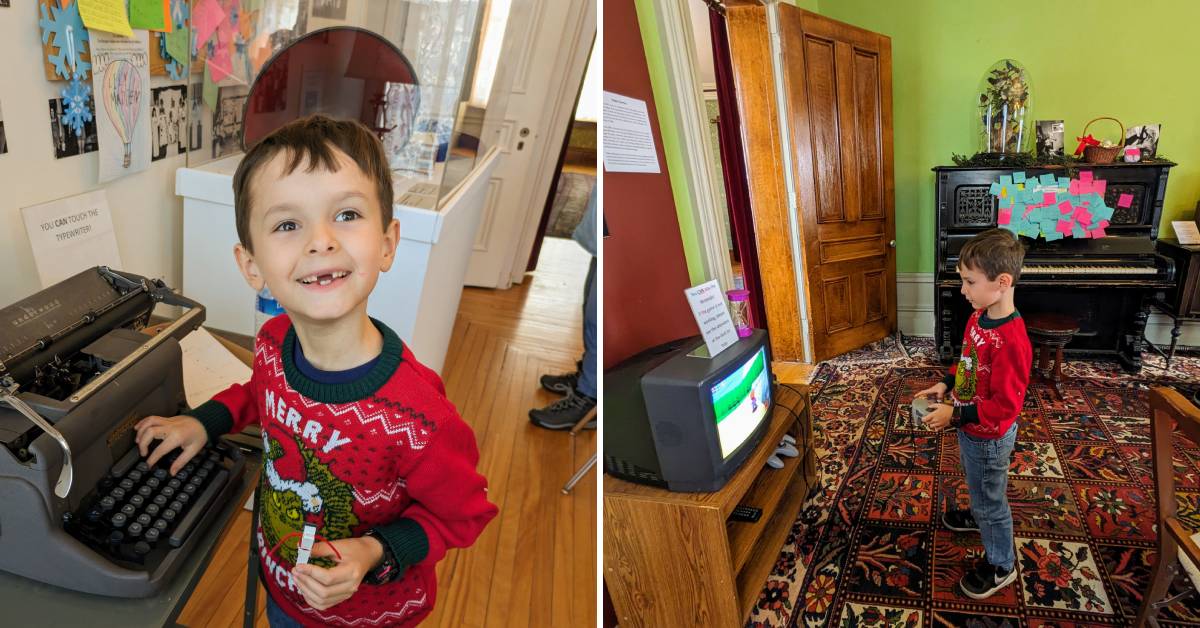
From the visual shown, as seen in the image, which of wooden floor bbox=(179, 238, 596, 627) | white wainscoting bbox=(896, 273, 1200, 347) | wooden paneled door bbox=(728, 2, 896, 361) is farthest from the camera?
white wainscoting bbox=(896, 273, 1200, 347)

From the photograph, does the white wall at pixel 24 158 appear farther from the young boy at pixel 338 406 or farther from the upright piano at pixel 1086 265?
the upright piano at pixel 1086 265

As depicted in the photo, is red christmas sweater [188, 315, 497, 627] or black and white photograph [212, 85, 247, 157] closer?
red christmas sweater [188, 315, 497, 627]

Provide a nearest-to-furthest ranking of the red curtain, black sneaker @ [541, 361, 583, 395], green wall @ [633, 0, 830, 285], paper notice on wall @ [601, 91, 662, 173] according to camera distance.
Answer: paper notice on wall @ [601, 91, 662, 173]
green wall @ [633, 0, 830, 285]
black sneaker @ [541, 361, 583, 395]
the red curtain

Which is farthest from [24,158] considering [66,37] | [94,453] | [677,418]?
[677,418]

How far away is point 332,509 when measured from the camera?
101cm

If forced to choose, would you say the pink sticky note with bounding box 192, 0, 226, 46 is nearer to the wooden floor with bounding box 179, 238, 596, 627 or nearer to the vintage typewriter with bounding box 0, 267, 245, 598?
the vintage typewriter with bounding box 0, 267, 245, 598

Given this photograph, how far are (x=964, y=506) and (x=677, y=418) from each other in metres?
1.53

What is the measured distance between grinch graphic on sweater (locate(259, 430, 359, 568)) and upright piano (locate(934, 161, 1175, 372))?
12.3 feet

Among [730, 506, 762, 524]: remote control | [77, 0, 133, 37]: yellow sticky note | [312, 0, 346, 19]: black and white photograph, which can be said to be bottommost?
[730, 506, 762, 524]: remote control

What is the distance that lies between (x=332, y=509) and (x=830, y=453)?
2.54 meters

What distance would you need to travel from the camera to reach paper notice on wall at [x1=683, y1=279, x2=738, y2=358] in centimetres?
191

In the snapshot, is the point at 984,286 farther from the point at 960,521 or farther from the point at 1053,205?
the point at 1053,205

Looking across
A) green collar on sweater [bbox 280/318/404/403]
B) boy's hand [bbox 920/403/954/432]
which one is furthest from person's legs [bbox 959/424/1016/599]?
Answer: green collar on sweater [bbox 280/318/404/403]

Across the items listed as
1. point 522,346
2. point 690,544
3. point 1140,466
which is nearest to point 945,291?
point 1140,466
